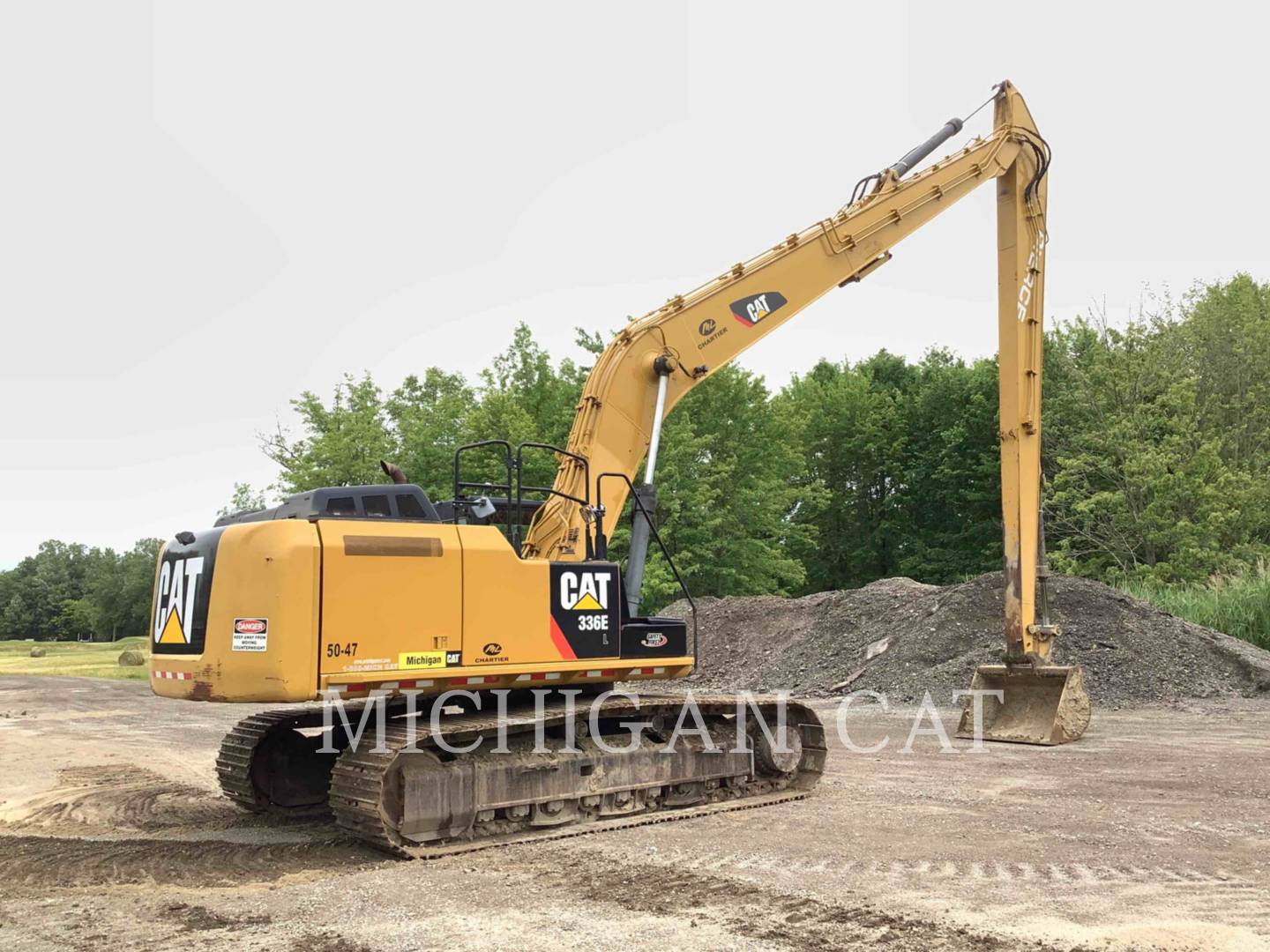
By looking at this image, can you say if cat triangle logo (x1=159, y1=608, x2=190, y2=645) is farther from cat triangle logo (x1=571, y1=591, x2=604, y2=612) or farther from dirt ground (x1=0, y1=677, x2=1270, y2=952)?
cat triangle logo (x1=571, y1=591, x2=604, y2=612)

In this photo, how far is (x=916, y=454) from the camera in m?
46.4

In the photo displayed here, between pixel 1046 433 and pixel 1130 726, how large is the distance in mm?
21129

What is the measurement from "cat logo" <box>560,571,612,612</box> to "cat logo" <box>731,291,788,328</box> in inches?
135

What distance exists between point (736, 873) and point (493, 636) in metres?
2.29

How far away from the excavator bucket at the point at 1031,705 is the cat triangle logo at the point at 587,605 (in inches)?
252

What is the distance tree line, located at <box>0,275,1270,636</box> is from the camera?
28.4 meters

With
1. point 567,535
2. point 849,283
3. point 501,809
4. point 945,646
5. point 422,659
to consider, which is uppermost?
point 849,283

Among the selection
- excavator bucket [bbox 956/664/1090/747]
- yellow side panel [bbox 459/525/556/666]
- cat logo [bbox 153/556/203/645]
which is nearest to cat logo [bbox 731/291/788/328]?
yellow side panel [bbox 459/525/556/666]

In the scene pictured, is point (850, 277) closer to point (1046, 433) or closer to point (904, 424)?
point (1046, 433)

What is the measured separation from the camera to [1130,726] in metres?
13.7

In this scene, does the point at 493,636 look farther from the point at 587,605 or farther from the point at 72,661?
the point at 72,661

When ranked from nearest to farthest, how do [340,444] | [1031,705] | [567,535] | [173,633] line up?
[173,633], [567,535], [1031,705], [340,444]

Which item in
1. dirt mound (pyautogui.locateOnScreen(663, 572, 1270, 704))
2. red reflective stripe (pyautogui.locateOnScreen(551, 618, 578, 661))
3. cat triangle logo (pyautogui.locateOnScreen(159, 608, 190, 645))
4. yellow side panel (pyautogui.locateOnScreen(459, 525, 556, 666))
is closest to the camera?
cat triangle logo (pyautogui.locateOnScreen(159, 608, 190, 645))

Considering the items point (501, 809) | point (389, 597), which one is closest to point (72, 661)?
point (501, 809)
